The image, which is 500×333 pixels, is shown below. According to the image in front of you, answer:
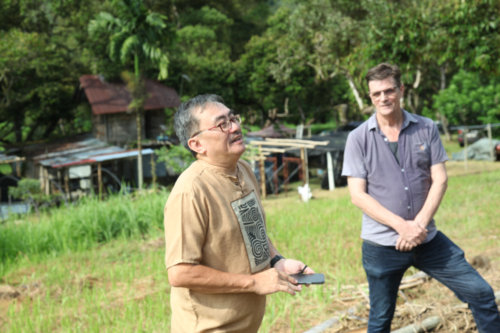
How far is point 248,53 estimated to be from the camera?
30.6 meters

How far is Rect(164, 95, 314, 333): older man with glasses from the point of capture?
1756 millimetres

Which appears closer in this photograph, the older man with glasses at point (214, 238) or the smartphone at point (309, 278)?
the older man with glasses at point (214, 238)

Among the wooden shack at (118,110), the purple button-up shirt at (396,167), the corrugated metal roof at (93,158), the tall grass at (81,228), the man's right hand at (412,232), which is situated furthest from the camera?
the wooden shack at (118,110)

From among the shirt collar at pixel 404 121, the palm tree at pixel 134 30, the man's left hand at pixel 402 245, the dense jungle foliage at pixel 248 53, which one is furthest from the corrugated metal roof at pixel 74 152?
the man's left hand at pixel 402 245

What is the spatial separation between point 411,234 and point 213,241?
54.1 inches

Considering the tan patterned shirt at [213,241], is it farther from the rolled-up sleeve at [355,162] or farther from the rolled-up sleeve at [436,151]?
the rolled-up sleeve at [436,151]

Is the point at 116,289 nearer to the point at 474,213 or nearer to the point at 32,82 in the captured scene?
the point at 474,213

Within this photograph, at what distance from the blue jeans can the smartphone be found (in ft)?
2.99

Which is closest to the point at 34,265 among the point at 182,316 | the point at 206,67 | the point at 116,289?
the point at 116,289

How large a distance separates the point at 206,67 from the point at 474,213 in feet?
74.7

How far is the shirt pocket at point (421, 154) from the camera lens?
2.83 m

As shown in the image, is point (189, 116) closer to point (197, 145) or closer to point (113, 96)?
point (197, 145)

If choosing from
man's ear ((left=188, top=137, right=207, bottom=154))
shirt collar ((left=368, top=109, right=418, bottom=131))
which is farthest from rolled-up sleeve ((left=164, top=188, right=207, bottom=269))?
shirt collar ((left=368, top=109, right=418, bottom=131))

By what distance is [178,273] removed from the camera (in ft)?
5.68
